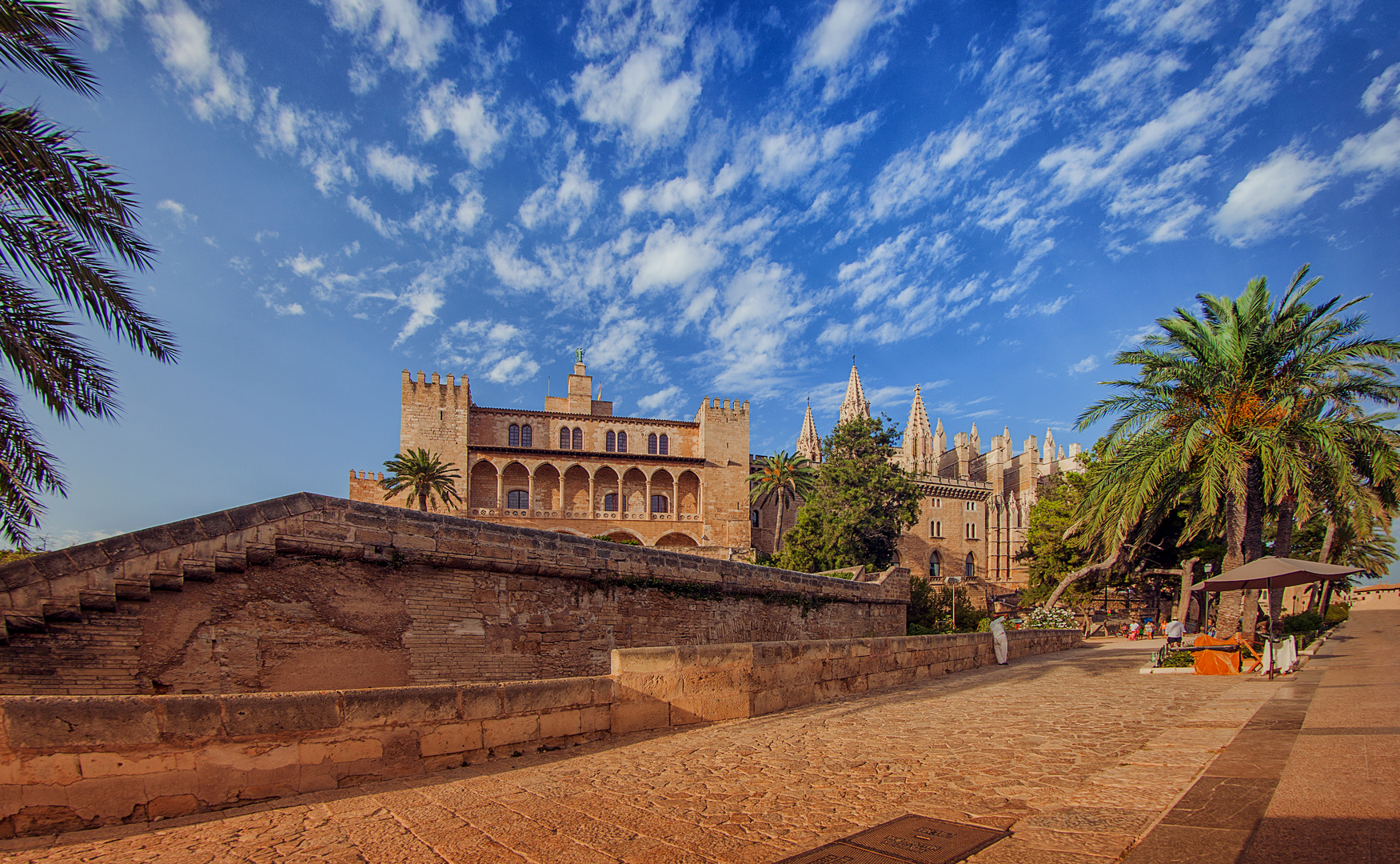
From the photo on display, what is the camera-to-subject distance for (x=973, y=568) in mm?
57938

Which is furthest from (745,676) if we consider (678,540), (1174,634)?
(678,540)

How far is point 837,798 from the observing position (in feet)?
13.7

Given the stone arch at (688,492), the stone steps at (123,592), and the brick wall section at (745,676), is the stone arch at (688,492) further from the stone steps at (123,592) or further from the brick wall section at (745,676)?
the stone steps at (123,592)

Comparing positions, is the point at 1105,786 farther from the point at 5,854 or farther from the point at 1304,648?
the point at 1304,648

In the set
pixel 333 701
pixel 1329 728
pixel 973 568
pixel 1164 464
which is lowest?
pixel 973 568

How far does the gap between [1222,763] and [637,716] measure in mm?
4446

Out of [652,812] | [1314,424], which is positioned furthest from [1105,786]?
[1314,424]

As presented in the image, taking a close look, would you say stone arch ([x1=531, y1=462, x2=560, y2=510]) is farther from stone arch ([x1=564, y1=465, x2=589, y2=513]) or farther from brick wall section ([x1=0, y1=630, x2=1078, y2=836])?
brick wall section ([x1=0, y1=630, x2=1078, y2=836])

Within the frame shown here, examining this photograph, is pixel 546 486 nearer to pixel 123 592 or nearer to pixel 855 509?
pixel 855 509

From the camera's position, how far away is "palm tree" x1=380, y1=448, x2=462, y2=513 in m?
35.8

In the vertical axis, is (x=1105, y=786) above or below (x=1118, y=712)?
above

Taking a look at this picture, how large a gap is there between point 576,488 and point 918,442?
3871 centimetres

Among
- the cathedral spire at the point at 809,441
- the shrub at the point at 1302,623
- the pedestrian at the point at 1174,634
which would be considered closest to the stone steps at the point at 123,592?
the pedestrian at the point at 1174,634

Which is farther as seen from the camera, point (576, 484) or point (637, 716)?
point (576, 484)
